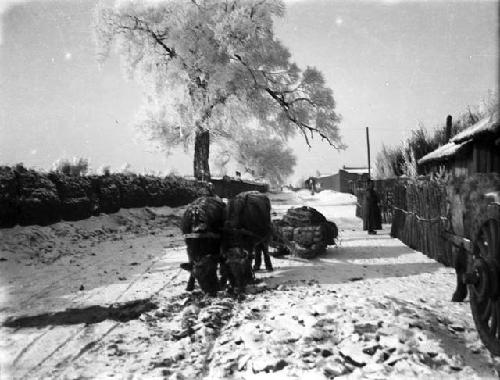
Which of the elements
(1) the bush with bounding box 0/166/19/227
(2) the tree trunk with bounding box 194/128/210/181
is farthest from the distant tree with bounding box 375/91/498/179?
(1) the bush with bounding box 0/166/19/227

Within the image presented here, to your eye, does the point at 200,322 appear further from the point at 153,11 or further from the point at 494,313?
the point at 153,11

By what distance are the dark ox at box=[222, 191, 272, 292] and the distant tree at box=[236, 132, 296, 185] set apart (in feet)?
67.1

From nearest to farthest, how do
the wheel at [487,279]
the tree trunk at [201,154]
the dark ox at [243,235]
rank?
the wheel at [487,279] < the dark ox at [243,235] < the tree trunk at [201,154]

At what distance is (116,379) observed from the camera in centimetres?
289

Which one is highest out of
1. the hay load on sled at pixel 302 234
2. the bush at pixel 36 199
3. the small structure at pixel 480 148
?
the small structure at pixel 480 148

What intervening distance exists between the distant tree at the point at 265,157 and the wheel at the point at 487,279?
24.1 m

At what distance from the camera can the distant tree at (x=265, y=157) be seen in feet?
90.0

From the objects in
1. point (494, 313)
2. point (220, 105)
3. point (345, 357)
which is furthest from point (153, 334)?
point (220, 105)

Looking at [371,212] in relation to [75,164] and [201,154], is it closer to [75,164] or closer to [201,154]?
[201,154]

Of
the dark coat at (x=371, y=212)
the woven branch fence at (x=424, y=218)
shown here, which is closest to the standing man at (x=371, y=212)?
the dark coat at (x=371, y=212)

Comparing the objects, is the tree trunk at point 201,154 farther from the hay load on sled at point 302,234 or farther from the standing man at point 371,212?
the hay load on sled at point 302,234

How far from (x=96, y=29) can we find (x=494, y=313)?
24.0 meters

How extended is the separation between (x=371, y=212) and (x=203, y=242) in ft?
27.2

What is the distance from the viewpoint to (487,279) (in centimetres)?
281
